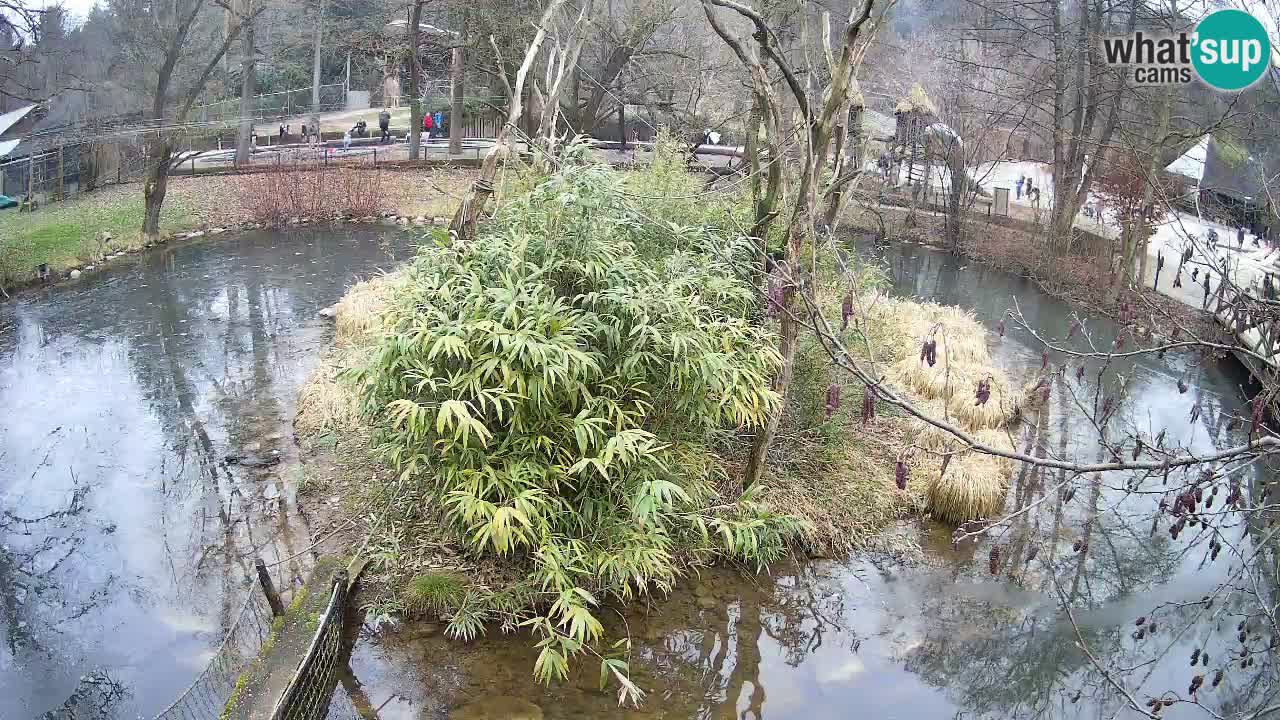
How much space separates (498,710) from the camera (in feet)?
16.3

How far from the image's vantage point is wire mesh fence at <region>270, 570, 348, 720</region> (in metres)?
4.57

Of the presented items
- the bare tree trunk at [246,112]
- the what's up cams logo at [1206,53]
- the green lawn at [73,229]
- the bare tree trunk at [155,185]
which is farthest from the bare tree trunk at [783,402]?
the bare tree trunk at [246,112]

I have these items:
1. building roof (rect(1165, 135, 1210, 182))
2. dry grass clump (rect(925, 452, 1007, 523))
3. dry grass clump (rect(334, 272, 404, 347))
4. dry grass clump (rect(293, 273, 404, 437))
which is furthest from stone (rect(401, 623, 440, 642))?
building roof (rect(1165, 135, 1210, 182))

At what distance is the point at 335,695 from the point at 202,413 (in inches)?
174

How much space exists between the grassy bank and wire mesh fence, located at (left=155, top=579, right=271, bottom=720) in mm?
6291

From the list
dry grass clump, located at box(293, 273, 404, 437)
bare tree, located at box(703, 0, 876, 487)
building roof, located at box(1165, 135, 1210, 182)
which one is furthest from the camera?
building roof, located at box(1165, 135, 1210, 182)

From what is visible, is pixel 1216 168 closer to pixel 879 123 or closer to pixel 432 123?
pixel 879 123

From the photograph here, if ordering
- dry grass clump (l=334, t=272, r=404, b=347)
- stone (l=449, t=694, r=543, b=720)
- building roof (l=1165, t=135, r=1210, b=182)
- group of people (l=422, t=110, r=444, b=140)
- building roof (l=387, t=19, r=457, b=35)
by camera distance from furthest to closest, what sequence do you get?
1. group of people (l=422, t=110, r=444, b=140)
2. building roof (l=387, t=19, r=457, b=35)
3. building roof (l=1165, t=135, r=1210, b=182)
4. dry grass clump (l=334, t=272, r=404, b=347)
5. stone (l=449, t=694, r=543, b=720)

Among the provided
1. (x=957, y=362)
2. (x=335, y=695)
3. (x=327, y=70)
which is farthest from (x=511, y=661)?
(x=327, y=70)

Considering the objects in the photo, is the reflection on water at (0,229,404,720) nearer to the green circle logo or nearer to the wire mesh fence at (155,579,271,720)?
the wire mesh fence at (155,579,271,720)

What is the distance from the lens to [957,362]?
9.27m

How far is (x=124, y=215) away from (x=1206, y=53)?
14920 mm

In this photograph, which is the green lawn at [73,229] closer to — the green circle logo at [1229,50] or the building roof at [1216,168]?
the green circle logo at [1229,50]

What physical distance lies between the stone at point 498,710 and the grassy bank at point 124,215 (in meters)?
7.02
